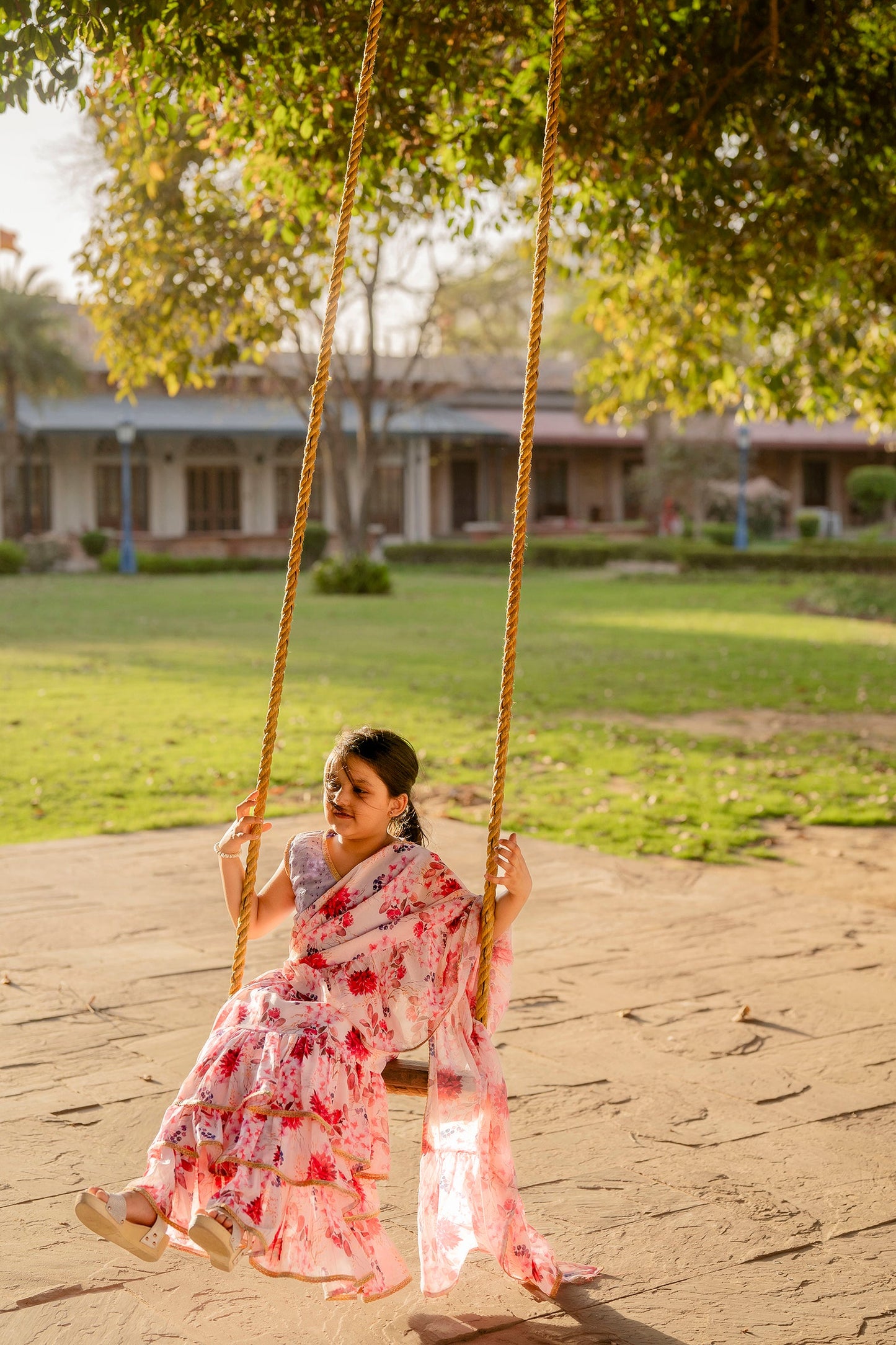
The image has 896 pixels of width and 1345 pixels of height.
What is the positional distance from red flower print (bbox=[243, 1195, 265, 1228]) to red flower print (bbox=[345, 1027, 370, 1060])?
30 centimetres

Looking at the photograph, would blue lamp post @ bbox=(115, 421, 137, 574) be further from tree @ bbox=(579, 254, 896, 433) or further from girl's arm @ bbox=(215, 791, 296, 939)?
girl's arm @ bbox=(215, 791, 296, 939)

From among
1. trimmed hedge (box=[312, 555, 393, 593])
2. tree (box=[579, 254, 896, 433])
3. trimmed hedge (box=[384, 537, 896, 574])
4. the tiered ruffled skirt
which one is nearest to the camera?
the tiered ruffled skirt

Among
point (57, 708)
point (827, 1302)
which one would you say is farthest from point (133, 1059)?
point (57, 708)

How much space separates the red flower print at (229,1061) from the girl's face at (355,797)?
1.50 feet

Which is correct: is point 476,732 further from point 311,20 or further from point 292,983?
point 292,983

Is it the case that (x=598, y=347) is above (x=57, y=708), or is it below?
above

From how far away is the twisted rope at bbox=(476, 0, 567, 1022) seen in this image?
2662 millimetres

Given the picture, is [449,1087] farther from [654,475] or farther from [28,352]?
[654,475]

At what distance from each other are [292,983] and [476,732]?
7352mm

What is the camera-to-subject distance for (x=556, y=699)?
37.9 ft

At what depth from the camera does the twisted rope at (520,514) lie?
105 inches

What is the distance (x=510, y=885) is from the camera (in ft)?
8.90

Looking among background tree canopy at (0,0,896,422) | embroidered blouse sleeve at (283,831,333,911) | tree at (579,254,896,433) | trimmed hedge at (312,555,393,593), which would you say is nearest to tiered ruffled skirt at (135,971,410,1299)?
embroidered blouse sleeve at (283,831,333,911)

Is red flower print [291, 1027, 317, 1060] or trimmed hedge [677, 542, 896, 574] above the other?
red flower print [291, 1027, 317, 1060]
